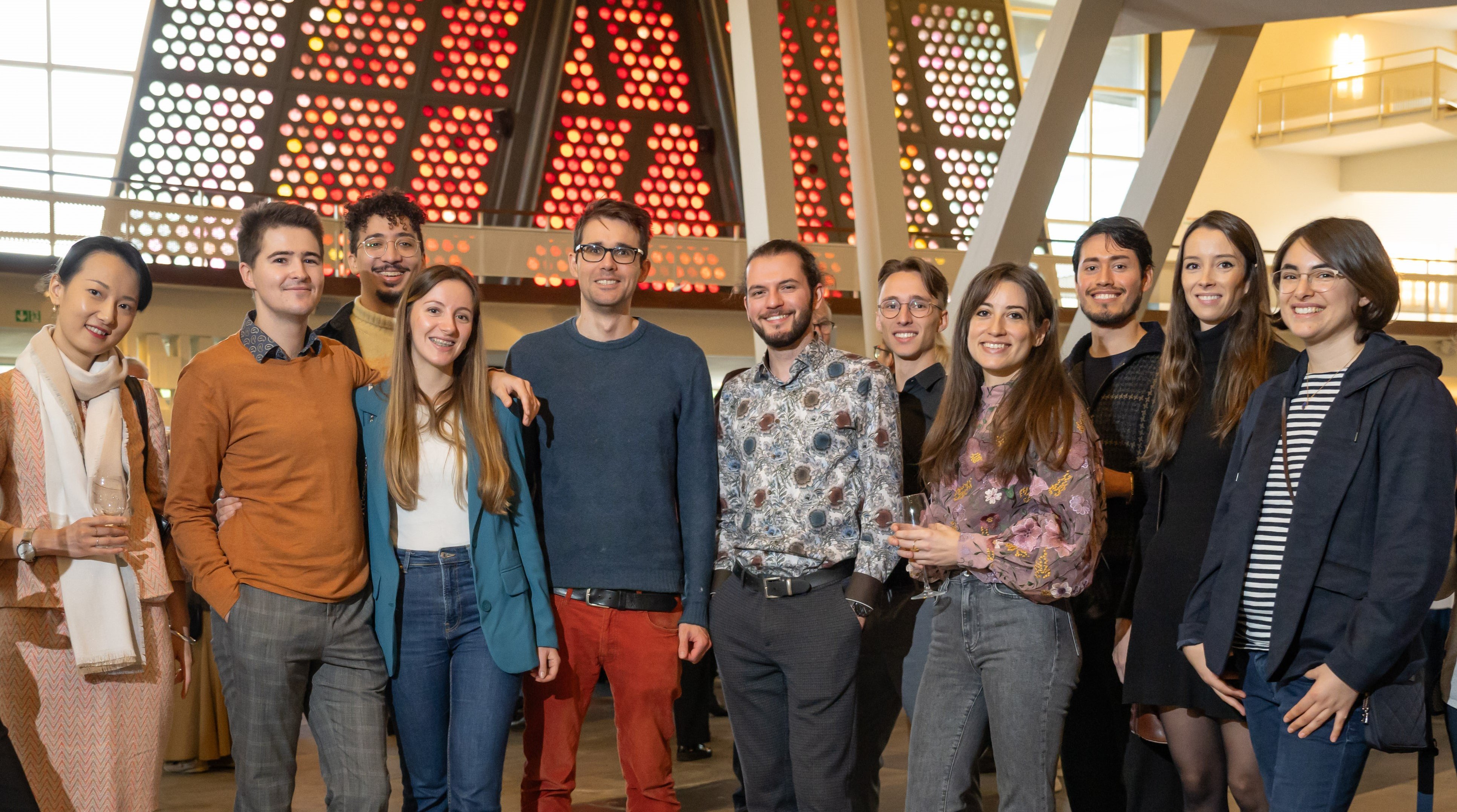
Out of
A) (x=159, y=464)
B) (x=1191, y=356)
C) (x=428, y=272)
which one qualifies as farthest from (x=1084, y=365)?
(x=159, y=464)

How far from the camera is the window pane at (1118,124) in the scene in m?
20.8

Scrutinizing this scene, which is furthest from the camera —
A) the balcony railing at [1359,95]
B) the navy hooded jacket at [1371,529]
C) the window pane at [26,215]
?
the balcony railing at [1359,95]

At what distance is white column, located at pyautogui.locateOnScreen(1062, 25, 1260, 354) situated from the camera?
8.46m

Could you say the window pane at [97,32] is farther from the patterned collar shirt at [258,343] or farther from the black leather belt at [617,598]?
the black leather belt at [617,598]

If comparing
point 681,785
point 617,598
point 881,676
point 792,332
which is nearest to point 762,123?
point 681,785

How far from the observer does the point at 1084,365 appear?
10.3ft

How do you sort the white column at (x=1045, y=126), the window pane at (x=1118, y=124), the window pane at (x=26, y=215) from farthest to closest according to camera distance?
the window pane at (x=1118, y=124), the window pane at (x=26, y=215), the white column at (x=1045, y=126)

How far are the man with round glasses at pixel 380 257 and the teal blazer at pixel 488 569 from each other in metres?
0.79

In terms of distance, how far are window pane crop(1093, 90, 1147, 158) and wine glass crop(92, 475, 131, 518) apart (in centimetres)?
2038

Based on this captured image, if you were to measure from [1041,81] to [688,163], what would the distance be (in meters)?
7.37

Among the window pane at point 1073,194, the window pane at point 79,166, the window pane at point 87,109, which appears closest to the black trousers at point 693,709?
the window pane at point 79,166

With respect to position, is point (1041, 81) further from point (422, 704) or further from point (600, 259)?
point (422, 704)

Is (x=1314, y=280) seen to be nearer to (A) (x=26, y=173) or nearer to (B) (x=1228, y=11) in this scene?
(B) (x=1228, y=11)

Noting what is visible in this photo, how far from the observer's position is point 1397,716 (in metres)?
2.10
